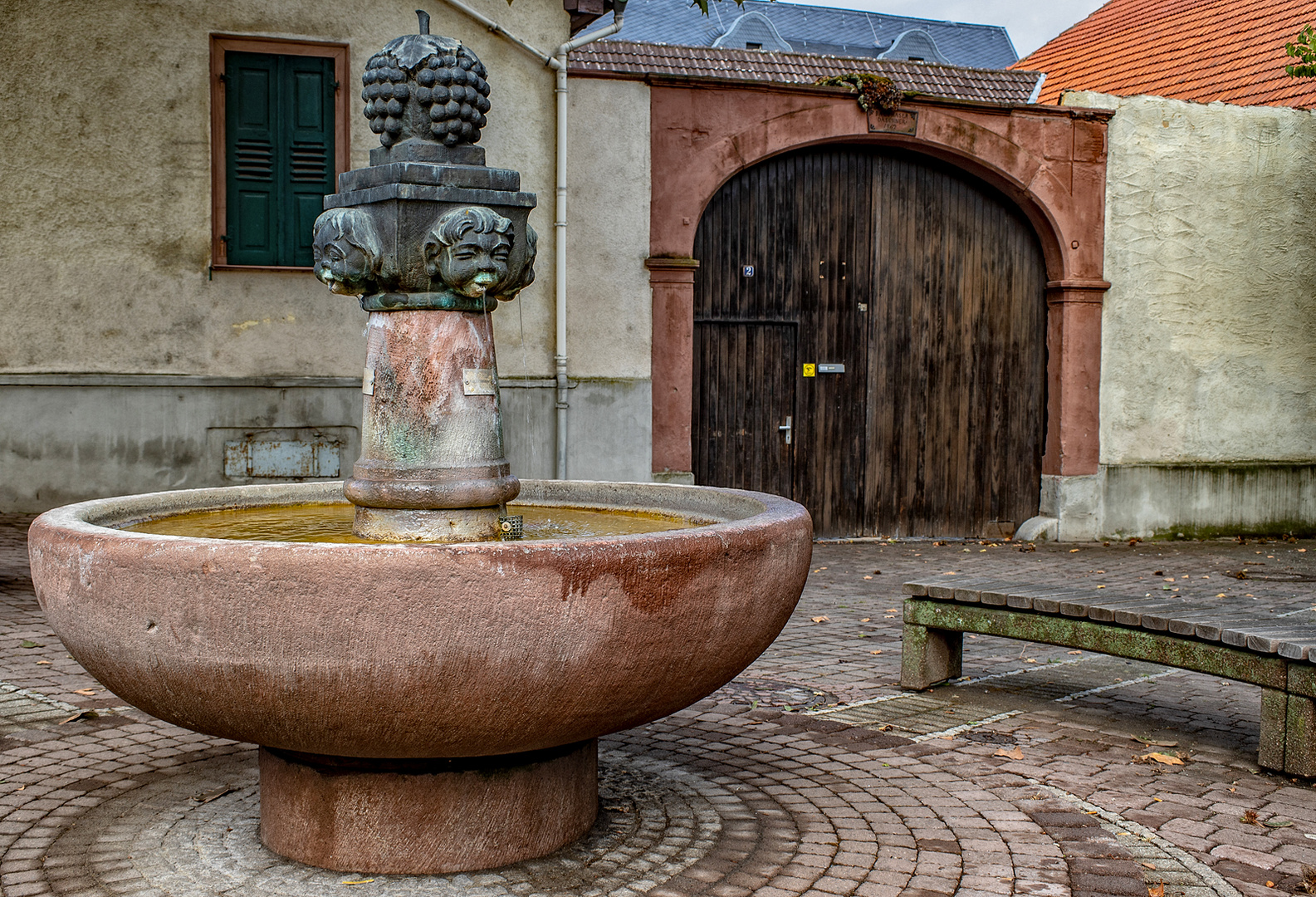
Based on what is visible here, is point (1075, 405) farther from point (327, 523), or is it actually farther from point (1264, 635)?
point (327, 523)

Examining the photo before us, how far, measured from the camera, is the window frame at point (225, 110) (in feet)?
31.6

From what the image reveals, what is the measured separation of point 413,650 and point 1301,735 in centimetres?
311

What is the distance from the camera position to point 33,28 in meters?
9.28

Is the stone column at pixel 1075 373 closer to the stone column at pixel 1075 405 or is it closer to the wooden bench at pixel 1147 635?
the stone column at pixel 1075 405

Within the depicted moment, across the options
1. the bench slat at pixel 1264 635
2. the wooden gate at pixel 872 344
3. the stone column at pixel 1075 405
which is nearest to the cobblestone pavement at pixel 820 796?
the bench slat at pixel 1264 635

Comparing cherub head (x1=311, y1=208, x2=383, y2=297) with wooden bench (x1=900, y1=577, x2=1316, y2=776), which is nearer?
cherub head (x1=311, y1=208, x2=383, y2=297)

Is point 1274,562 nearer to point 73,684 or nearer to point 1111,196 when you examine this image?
point 1111,196

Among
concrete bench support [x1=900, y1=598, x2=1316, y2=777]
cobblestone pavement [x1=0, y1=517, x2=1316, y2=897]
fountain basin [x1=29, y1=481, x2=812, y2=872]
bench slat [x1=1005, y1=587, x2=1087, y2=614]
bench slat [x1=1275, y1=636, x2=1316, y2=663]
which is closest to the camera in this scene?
fountain basin [x1=29, y1=481, x2=812, y2=872]

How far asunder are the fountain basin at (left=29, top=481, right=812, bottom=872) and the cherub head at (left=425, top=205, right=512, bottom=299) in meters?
0.93

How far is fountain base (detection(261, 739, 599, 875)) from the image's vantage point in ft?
10.5

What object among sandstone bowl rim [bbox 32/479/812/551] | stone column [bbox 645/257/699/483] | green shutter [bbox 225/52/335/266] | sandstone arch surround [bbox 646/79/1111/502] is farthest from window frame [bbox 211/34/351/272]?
sandstone bowl rim [bbox 32/479/812/551]

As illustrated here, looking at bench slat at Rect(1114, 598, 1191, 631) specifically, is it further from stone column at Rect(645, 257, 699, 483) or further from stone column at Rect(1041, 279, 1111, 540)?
stone column at Rect(1041, 279, 1111, 540)

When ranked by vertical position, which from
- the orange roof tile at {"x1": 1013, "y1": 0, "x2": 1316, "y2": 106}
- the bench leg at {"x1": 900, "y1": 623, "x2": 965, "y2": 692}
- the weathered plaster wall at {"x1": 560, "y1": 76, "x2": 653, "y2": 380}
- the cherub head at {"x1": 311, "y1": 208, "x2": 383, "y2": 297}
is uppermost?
the orange roof tile at {"x1": 1013, "y1": 0, "x2": 1316, "y2": 106}

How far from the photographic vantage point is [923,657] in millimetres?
5551
